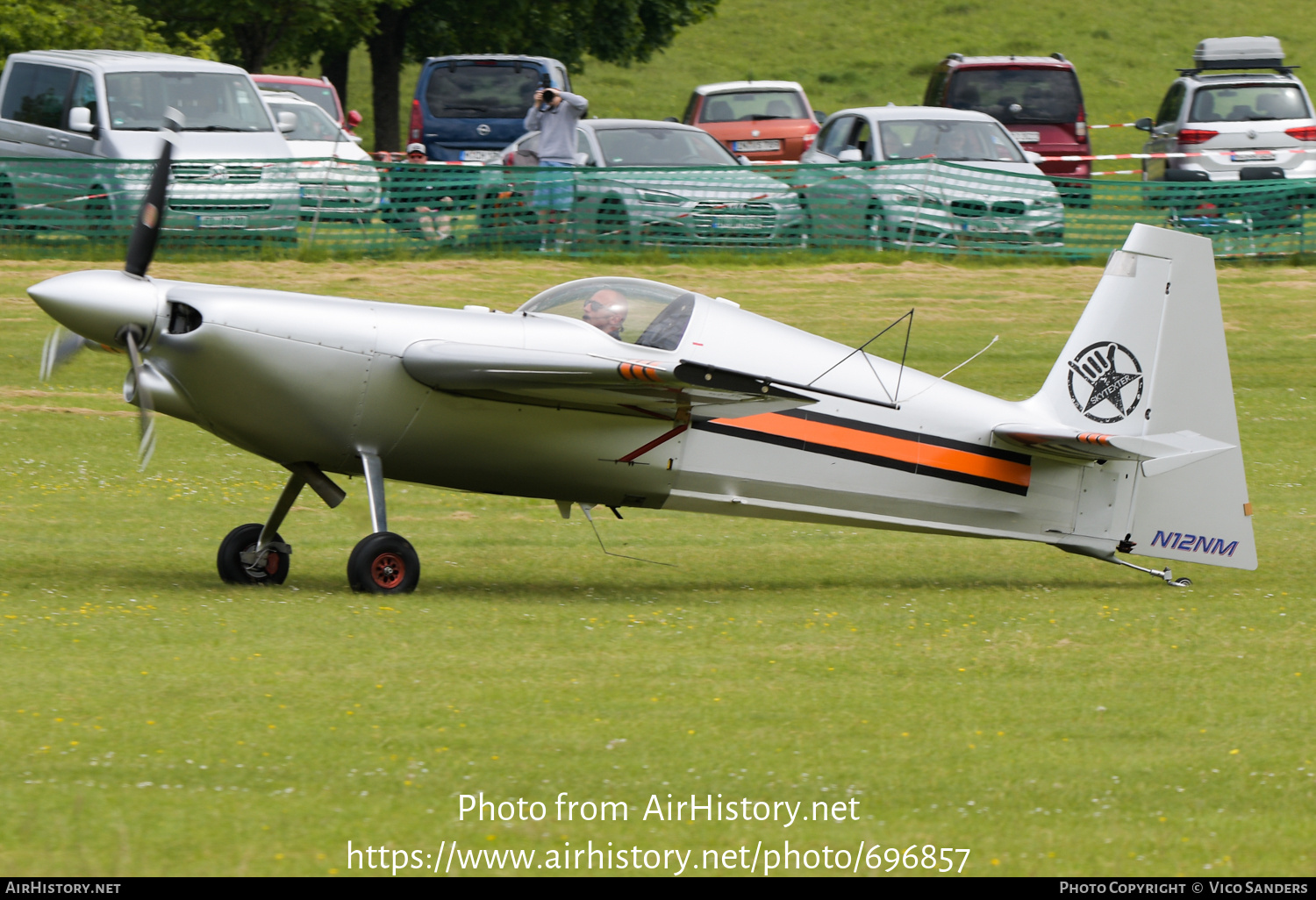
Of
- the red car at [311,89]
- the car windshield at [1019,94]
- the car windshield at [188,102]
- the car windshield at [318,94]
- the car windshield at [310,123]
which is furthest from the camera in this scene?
the car windshield at [318,94]

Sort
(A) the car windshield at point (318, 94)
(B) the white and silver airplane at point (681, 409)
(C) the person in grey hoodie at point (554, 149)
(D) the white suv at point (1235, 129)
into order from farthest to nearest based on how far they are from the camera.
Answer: (A) the car windshield at point (318, 94), (D) the white suv at point (1235, 129), (C) the person in grey hoodie at point (554, 149), (B) the white and silver airplane at point (681, 409)

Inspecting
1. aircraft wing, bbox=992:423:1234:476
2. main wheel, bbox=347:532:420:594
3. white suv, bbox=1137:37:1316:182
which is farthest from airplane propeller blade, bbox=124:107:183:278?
white suv, bbox=1137:37:1316:182

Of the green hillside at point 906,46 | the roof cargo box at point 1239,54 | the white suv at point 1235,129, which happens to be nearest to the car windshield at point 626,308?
the white suv at point 1235,129

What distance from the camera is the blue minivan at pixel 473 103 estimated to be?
3052cm

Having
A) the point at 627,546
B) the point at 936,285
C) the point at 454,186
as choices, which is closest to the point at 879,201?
the point at 936,285

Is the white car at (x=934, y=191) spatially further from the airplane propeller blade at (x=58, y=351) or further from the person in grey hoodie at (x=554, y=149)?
the airplane propeller blade at (x=58, y=351)

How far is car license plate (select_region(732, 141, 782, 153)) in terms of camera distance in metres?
32.0

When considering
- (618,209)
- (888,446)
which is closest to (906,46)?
(618,209)

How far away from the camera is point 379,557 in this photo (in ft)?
32.1

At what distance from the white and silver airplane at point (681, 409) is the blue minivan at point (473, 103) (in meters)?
20.4

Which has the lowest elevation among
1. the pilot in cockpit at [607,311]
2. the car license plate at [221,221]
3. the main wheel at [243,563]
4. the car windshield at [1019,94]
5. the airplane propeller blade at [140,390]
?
the main wheel at [243,563]

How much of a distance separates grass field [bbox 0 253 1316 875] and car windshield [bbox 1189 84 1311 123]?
15.6 metres
